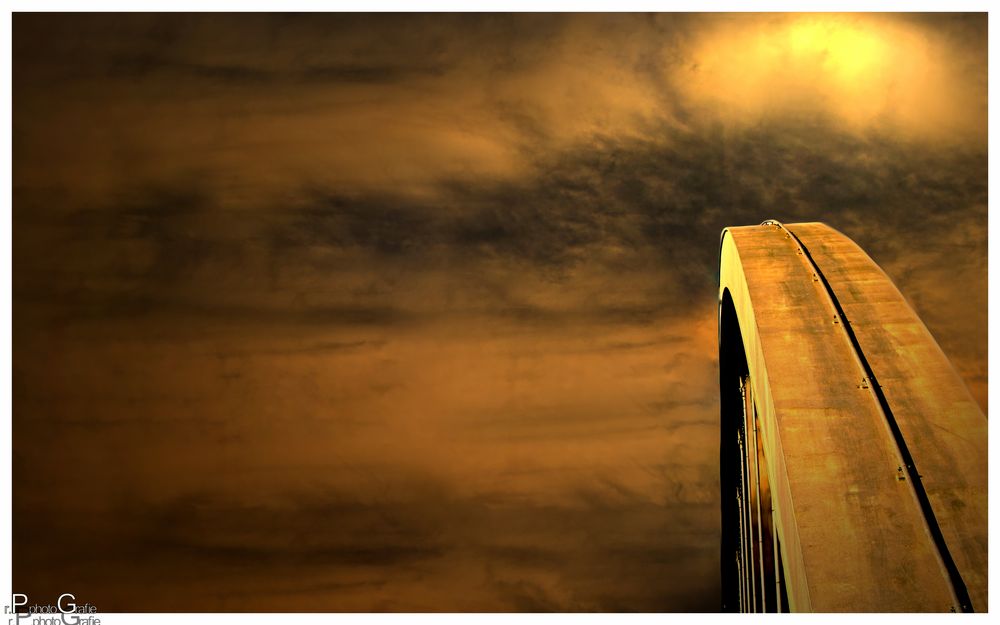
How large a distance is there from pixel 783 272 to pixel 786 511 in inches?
176


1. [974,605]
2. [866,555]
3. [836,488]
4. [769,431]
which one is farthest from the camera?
[769,431]

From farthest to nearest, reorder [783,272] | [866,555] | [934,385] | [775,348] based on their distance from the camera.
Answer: [783,272], [775,348], [934,385], [866,555]

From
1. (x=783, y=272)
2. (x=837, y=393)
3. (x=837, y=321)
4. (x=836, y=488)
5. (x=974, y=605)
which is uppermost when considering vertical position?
(x=783, y=272)

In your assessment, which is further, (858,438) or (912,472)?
(858,438)

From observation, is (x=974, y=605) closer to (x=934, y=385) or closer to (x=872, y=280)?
(x=934, y=385)

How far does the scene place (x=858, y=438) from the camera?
8.27 meters

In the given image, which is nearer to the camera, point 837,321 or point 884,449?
point 884,449

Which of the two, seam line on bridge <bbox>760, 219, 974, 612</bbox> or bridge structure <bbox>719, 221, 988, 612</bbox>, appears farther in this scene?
bridge structure <bbox>719, 221, 988, 612</bbox>

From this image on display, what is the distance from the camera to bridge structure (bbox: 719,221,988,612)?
23.2 ft

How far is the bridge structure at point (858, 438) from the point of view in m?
7.07

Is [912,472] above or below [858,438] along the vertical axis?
below

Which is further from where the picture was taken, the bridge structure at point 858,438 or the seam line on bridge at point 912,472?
the bridge structure at point 858,438
